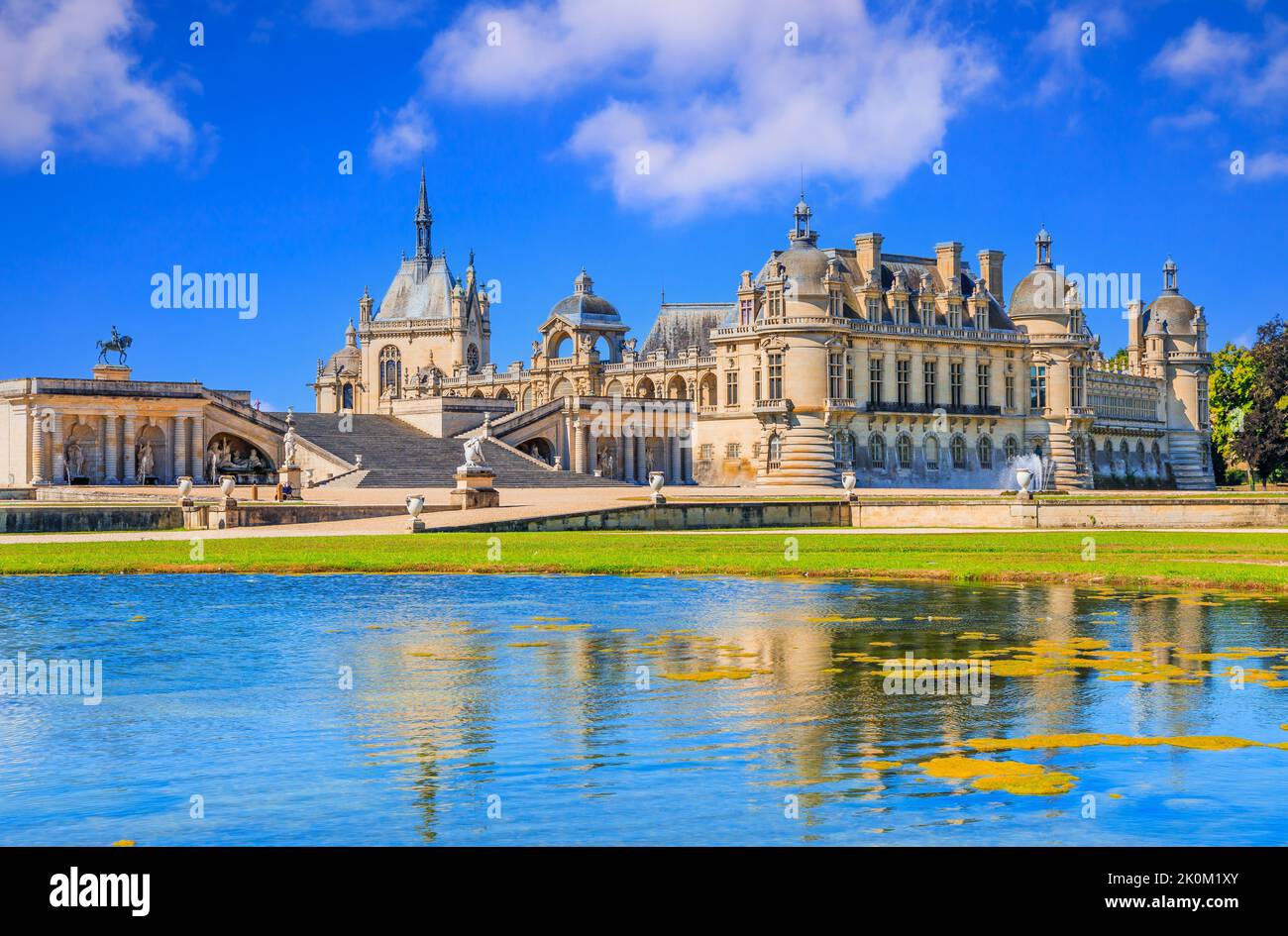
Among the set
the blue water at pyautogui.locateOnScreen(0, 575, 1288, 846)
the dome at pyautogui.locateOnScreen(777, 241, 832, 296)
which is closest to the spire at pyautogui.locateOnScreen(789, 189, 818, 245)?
the dome at pyautogui.locateOnScreen(777, 241, 832, 296)

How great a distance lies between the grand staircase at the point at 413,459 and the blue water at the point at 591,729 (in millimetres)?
48789

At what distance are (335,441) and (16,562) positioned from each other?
47.5 m

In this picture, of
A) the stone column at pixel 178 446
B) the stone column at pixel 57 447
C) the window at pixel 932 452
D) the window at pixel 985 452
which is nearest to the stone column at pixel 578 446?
the window at pixel 932 452

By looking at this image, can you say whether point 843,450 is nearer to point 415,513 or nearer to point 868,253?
point 868,253

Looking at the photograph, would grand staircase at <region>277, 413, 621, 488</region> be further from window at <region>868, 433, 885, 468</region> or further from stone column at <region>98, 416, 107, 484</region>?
window at <region>868, 433, 885, 468</region>

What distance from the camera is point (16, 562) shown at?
3850 centimetres

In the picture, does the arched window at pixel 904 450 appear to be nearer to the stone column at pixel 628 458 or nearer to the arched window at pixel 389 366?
the stone column at pixel 628 458

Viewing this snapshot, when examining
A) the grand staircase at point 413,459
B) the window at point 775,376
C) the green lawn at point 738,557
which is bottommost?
the green lawn at point 738,557

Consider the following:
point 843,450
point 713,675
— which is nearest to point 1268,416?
point 843,450

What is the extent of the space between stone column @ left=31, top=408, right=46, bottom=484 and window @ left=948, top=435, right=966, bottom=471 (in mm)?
47945

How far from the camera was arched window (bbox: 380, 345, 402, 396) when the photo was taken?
14788cm

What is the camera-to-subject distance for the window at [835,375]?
8419cm
